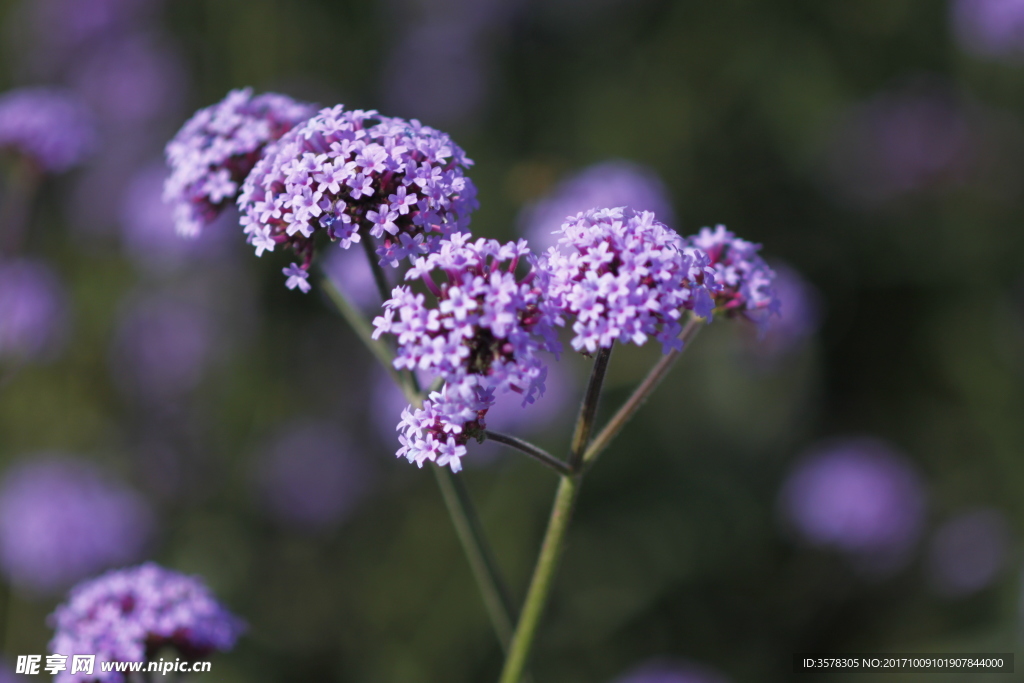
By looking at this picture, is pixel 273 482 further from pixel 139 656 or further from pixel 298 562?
pixel 139 656

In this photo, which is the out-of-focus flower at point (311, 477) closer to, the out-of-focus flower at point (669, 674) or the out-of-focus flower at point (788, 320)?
the out-of-focus flower at point (669, 674)

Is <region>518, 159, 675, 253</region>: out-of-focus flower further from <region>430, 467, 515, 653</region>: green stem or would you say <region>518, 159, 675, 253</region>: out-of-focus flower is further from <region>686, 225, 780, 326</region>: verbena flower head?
<region>430, 467, 515, 653</region>: green stem

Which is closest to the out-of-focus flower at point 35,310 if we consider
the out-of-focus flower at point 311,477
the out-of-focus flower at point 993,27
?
the out-of-focus flower at point 311,477

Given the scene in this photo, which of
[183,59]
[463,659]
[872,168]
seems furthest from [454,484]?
[183,59]

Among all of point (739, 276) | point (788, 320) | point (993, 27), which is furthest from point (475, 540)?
point (993, 27)

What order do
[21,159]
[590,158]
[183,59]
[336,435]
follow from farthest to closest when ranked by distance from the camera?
[183,59], [590,158], [336,435], [21,159]

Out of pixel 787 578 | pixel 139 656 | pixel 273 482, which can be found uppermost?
pixel 273 482

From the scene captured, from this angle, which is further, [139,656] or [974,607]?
[974,607]

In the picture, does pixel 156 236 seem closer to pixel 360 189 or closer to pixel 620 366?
pixel 620 366
